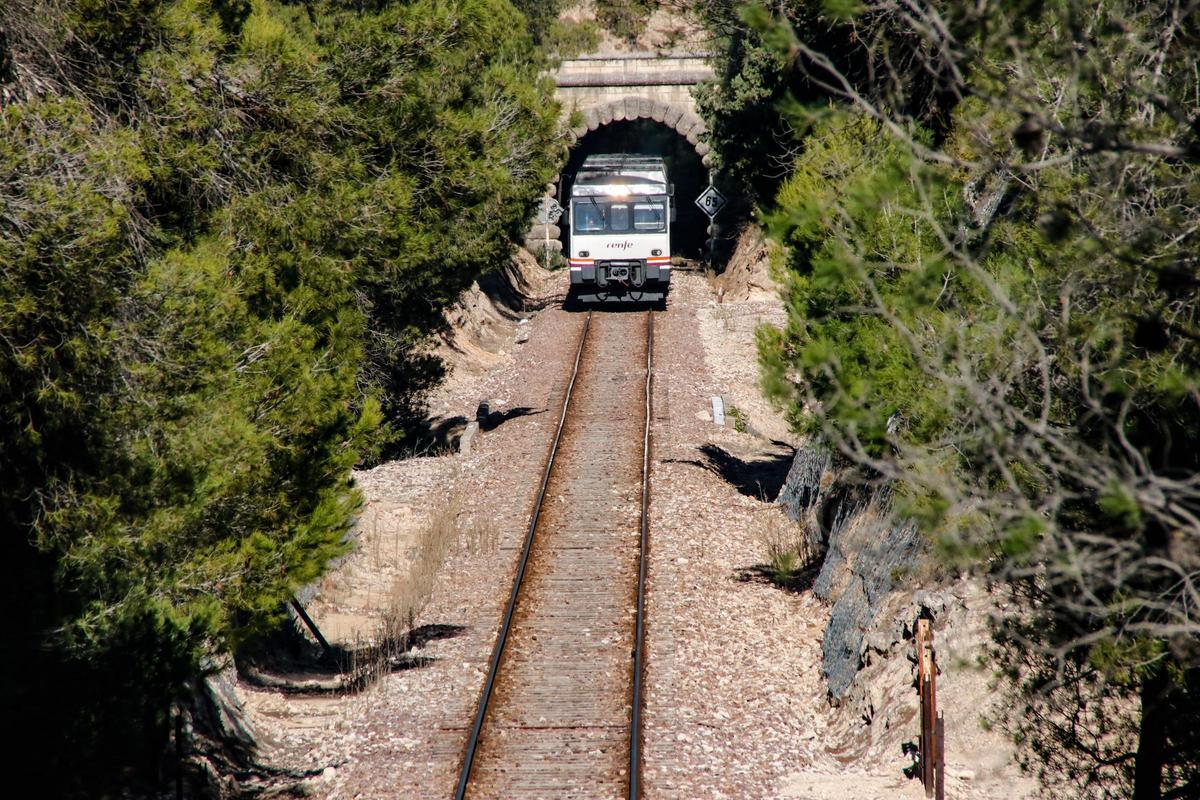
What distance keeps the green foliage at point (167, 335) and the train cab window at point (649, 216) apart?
15.4 metres

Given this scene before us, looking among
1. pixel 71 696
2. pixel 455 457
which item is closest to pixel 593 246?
pixel 455 457

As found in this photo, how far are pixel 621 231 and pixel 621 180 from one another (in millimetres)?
1454

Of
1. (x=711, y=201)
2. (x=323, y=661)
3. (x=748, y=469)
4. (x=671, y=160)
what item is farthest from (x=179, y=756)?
(x=671, y=160)

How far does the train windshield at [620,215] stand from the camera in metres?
28.8

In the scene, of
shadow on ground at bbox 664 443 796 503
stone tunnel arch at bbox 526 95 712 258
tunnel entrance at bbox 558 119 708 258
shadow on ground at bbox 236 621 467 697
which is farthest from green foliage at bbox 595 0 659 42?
shadow on ground at bbox 236 621 467 697

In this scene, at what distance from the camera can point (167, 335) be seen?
7.81 meters

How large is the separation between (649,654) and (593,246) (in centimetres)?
1831

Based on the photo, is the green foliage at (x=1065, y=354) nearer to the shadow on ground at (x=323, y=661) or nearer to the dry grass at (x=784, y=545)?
the dry grass at (x=784, y=545)

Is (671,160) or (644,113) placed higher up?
(644,113)

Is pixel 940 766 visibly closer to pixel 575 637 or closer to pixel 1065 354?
pixel 1065 354

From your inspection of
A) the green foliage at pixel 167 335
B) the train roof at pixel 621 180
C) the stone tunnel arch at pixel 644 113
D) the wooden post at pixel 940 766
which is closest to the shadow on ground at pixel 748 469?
the green foliage at pixel 167 335

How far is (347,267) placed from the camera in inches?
533

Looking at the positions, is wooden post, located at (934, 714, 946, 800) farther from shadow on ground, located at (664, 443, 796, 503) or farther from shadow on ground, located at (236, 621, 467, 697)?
shadow on ground, located at (664, 443, 796, 503)

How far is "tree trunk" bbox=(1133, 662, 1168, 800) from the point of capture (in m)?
6.00
